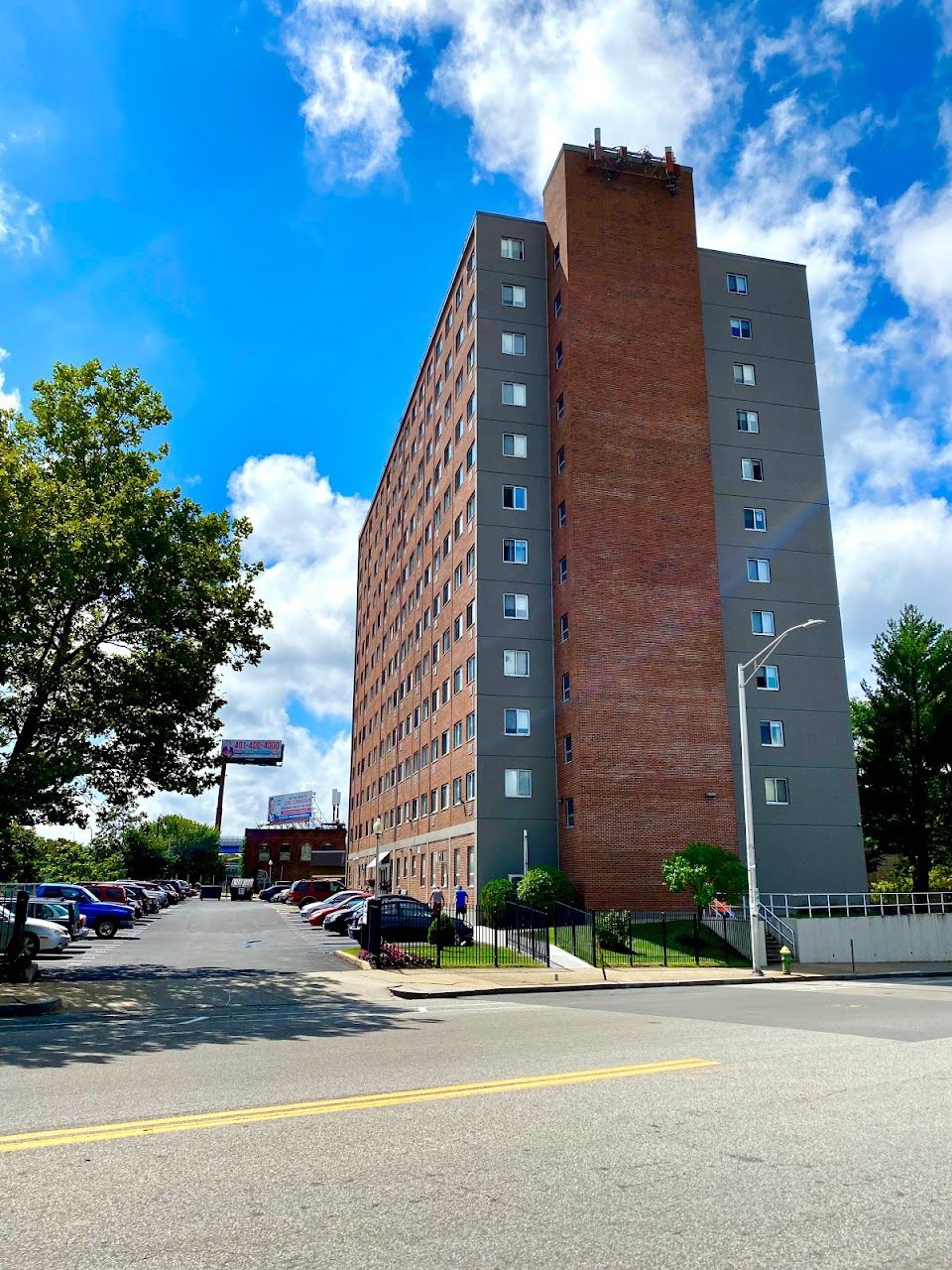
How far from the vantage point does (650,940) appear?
3378 cm

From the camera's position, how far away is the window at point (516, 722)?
43.9 meters

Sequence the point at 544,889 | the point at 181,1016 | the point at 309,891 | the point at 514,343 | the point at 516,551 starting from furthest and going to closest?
the point at 309,891 < the point at 514,343 < the point at 516,551 < the point at 544,889 < the point at 181,1016

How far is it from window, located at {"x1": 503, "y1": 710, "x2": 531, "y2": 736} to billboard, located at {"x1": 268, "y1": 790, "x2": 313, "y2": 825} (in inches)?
4432

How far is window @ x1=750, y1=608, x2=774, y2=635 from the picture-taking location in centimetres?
4506

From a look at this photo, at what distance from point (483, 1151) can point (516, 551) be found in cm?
4058

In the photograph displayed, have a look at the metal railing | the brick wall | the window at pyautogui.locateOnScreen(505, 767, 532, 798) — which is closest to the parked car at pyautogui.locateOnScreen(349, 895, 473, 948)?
the brick wall

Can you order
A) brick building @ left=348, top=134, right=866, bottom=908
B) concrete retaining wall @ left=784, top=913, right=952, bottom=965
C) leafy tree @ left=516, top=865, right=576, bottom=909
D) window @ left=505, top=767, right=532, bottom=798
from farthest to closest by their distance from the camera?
1. window @ left=505, top=767, right=532, bottom=798
2. brick building @ left=348, top=134, right=866, bottom=908
3. leafy tree @ left=516, top=865, right=576, bottom=909
4. concrete retaining wall @ left=784, top=913, right=952, bottom=965

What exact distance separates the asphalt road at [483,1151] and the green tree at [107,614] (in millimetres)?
13443

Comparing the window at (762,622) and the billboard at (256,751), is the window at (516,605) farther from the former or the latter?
the billboard at (256,751)

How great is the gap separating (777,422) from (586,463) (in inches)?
444

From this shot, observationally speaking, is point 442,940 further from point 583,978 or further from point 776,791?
point 776,791

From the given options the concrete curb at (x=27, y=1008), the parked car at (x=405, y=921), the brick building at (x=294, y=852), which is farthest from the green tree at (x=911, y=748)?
the brick building at (x=294, y=852)

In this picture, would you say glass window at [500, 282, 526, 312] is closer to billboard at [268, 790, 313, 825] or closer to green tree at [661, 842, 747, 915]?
green tree at [661, 842, 747, 915]

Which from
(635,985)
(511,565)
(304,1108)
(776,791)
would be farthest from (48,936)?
(776,791)
